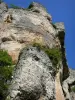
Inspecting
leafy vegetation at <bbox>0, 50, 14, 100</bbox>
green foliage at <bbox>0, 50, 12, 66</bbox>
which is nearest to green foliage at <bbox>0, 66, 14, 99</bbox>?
leafy vegetation at <bbox>0, 50, 14, 100</bbox>

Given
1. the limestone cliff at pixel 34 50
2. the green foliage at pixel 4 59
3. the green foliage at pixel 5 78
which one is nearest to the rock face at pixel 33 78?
the limestone cliff at pixel 34 50

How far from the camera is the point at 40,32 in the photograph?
17.6m

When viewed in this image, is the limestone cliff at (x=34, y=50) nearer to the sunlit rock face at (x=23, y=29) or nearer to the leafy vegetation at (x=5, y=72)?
the sunlit rock face at (x=23, y=29)

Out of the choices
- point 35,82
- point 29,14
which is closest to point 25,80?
point 35,82

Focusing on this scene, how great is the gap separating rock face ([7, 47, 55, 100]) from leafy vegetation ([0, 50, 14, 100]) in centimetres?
68

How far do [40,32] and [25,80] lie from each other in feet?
23.8

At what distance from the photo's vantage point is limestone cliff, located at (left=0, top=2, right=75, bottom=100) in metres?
10.6

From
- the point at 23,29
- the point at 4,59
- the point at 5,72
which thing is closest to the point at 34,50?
the point at 5,72

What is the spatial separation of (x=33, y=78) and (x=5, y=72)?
5.58ft

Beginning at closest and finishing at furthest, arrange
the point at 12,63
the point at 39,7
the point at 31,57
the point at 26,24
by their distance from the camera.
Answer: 1. the point at 31,57
2. the point at 12,63
3. the point at 26,24
4. the point at 39,7

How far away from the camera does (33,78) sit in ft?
35.3

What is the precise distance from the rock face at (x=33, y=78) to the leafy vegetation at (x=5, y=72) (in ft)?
2.24

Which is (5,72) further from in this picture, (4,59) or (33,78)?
(33,78)

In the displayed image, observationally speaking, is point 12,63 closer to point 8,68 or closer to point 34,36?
point 8,68
